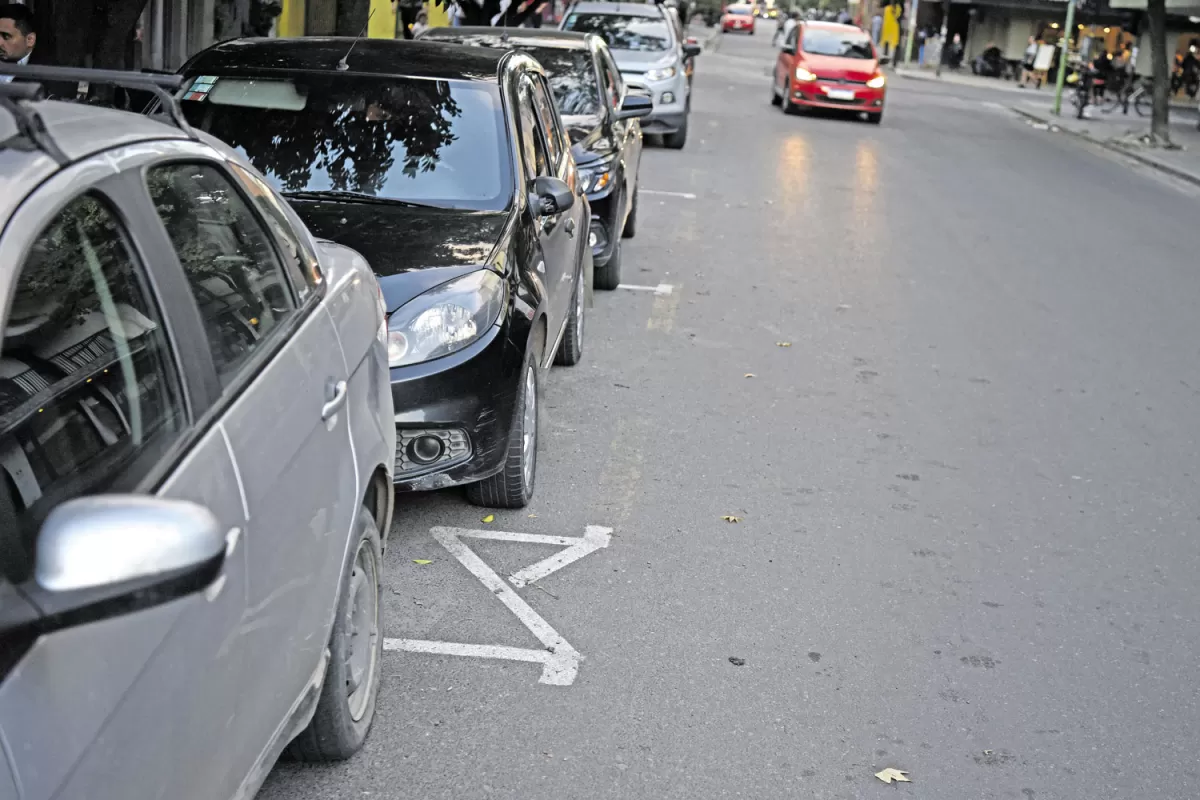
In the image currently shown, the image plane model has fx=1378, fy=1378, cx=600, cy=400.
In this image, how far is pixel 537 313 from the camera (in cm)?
597

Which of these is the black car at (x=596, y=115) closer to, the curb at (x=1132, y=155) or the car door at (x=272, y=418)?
the car door at (x=272, y=418)

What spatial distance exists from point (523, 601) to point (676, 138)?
625 inches

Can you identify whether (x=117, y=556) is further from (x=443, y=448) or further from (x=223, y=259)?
(x=443, y=448)

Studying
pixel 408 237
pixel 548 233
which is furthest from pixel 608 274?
pixel 408 237

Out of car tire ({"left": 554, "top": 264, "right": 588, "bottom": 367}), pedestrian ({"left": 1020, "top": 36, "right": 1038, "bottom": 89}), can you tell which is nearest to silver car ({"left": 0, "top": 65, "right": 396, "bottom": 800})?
car tire ({"left": 554, "top": 264, "right": 588, "bottom": 367})

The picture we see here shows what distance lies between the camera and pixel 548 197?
21.1 ft

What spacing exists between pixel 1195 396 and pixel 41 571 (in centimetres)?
825

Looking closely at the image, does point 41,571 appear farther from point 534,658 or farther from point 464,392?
point 464,392

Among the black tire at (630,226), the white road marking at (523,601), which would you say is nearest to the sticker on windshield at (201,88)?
the white road marking at (523,601)

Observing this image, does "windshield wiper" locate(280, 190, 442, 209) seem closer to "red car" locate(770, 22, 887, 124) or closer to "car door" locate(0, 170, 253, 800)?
"car door" locate(0, 170, 253, 800)

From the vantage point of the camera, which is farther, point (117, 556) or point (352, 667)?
point (352, 667)

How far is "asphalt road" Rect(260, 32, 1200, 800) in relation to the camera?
4.11 m

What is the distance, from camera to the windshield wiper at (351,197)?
6.19 metres

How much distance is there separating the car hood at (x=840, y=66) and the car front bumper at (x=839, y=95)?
0.18 m
